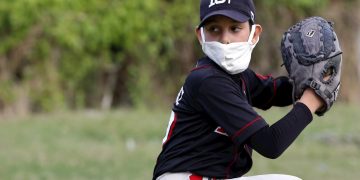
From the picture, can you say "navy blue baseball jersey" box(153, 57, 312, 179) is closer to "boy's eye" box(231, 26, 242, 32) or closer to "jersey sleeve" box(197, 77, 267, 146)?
"jersey sleeve" box(197, 77, 267, 146)

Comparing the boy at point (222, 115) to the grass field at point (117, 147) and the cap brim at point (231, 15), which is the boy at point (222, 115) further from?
the grass field at point (117, 147)

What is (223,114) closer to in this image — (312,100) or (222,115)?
(222,115)

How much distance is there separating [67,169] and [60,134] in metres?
3.33

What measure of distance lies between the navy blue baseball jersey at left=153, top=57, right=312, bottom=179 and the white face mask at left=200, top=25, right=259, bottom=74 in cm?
5

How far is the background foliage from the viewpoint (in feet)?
58.5

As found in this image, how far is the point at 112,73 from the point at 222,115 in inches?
602

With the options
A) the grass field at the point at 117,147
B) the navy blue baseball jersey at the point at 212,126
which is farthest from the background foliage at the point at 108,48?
the navy blue baseball jersey at the point at 212,126

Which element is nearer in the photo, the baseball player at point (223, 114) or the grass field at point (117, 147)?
the baseball player at point (223, 114)

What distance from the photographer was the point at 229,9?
4.64 meters

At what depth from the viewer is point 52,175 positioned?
10.4 m

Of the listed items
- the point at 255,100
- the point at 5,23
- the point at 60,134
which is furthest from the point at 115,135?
the point at 255,100

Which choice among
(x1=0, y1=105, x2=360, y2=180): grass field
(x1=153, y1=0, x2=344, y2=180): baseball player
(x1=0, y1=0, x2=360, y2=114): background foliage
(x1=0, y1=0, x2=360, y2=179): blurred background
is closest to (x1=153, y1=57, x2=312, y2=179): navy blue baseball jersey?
(x1=153, y1=0, x2=344, y2=180): baseball player

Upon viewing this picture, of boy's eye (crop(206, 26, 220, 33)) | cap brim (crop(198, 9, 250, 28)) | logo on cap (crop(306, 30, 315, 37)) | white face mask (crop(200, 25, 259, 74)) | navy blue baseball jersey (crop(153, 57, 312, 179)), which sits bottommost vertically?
navy blue baseball jersey (crop(153, 57, 312, 179))

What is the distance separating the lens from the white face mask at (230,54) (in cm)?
464
